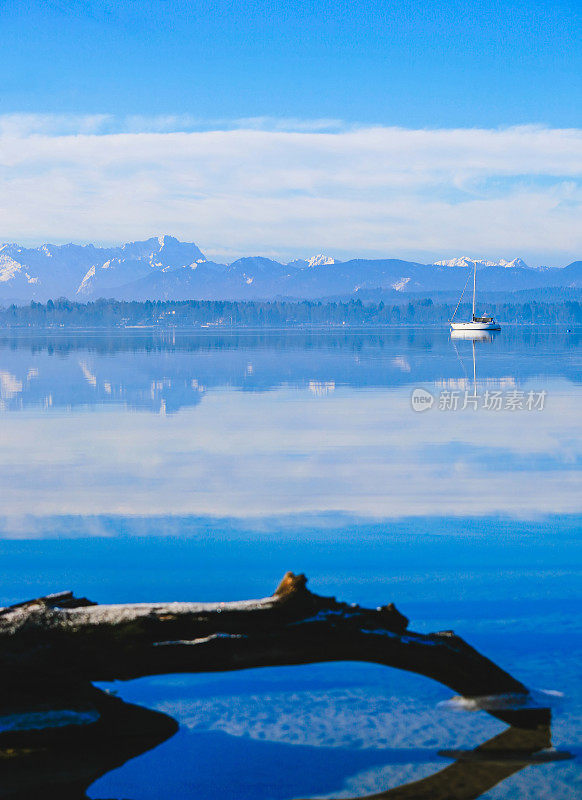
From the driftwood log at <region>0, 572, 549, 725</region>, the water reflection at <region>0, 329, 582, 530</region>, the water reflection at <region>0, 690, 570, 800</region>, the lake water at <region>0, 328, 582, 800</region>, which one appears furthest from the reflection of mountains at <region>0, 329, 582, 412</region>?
the driftwood log at <region>0, 572, 549, 725</region>

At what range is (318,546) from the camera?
48.2 feet

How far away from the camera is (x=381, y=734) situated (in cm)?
833

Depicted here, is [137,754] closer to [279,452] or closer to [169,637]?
[169,637]

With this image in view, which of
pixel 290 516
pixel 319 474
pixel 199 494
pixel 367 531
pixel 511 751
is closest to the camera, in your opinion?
pixel 511 751

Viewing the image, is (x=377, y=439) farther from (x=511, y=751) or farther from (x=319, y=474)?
(x=511, y=751)

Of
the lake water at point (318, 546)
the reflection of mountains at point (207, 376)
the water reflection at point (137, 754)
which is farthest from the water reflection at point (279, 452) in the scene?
the water reflection at point (137, 754)

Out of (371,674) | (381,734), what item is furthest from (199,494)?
(381,734)

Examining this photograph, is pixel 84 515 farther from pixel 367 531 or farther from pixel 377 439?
pixel 377 439

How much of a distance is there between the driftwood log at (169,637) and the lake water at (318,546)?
0.73 meters

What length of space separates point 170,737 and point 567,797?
125 inches

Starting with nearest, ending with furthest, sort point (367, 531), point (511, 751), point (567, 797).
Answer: point (567, 797), point (511, 751), point (367, 531)

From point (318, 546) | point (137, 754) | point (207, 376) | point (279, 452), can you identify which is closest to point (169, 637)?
point (137, 754)

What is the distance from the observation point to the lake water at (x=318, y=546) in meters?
8.05

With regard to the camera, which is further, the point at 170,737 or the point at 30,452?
the point at 30,452
